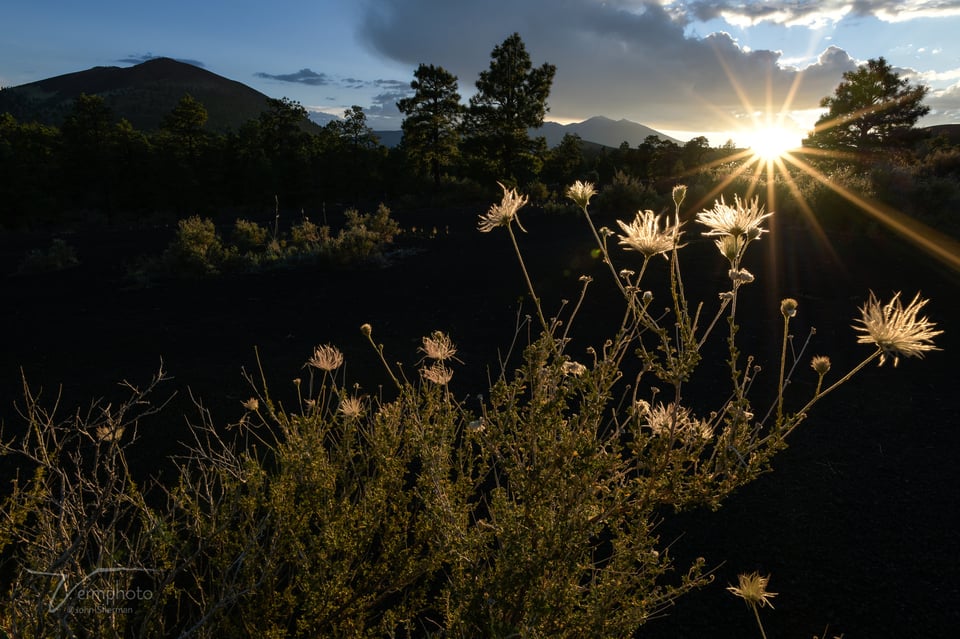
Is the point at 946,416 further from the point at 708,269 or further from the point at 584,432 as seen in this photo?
the point at 708,269

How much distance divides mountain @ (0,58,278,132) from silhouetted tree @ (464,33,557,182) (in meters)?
50.5

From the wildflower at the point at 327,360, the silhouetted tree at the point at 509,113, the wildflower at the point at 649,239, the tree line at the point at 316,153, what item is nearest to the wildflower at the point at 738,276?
the wildflower at the point at 649,239

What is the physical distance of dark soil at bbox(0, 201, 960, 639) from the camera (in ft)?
7.35

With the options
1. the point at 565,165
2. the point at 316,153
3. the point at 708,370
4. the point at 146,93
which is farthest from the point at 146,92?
the point at 708,370

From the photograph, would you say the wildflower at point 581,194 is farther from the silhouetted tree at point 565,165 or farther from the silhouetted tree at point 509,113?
the silhouetted tree at point 565,165

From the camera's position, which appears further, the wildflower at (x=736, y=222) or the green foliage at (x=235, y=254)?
the green foliage at (x=235, y=254)

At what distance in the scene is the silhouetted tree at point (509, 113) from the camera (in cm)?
2458

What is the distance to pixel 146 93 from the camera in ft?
243

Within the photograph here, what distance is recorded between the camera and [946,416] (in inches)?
138

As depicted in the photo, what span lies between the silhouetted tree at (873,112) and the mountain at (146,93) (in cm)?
6231

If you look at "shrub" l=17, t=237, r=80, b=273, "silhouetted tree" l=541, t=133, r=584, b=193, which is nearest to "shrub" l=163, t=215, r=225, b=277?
"shrub" l=17, t=237, r=80, b=273

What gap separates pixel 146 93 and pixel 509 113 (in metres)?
72.2

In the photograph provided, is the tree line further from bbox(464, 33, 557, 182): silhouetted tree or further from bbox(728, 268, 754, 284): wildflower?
bbox(728, 268, 754, 284): wildflower

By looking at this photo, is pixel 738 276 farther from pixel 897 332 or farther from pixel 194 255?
pixel 194 255
